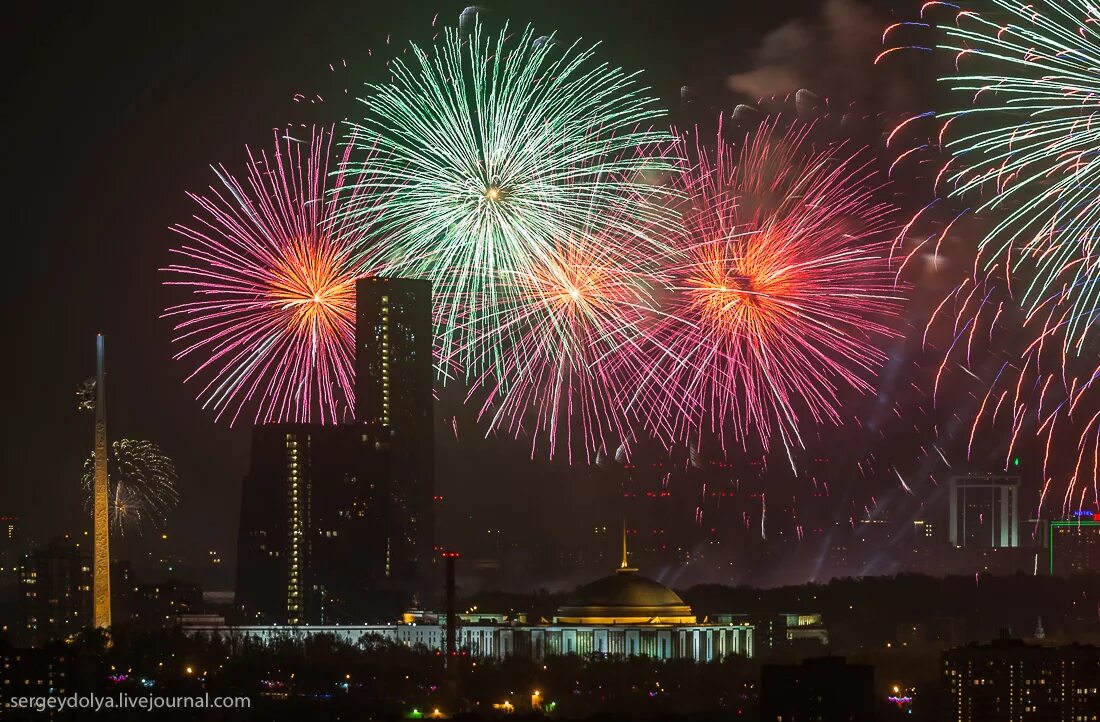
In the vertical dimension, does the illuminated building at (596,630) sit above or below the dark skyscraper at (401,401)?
below

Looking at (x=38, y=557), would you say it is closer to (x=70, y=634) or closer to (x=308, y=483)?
(x=70, y=634)

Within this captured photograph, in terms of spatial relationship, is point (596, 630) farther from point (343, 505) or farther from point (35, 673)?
point (35, 673)

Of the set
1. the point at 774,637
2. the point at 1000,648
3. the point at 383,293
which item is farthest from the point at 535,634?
the point at 1000,648

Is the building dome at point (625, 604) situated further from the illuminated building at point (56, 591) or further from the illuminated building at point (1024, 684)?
the illuminated building at point (1024, 684)

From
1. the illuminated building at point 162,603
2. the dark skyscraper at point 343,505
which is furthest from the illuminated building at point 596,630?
the illuminated building at point 162,603

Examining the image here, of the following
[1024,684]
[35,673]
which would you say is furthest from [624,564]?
[35,673]
